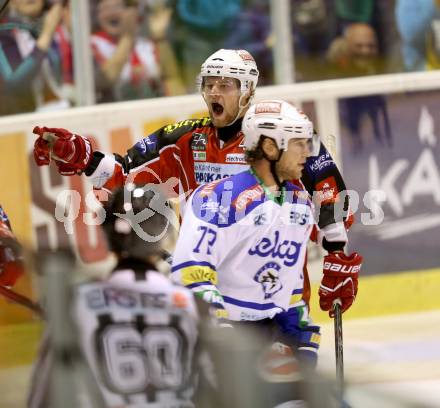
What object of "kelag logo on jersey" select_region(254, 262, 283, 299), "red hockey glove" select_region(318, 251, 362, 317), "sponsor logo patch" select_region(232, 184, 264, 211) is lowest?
"red hockey glove" select_region(318, 251, 362, 317)

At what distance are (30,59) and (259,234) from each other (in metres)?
4.12

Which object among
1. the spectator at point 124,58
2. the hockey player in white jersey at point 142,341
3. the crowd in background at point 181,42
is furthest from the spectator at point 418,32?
the hockey player in white jersey at point 142,341

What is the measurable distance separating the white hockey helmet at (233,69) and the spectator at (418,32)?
3189 millimetres

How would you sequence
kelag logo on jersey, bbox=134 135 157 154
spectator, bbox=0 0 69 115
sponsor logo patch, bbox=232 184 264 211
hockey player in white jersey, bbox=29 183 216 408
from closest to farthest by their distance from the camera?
hockey player in white jersey, bbox=29 183 216 408 → sponsor logo patch, bbox=232 184 264 211 → kelag logo on jersey, bbox=134 135 157 154 → spectator, bbox=0 0 69 115

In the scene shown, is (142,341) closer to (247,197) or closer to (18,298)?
(18,298)

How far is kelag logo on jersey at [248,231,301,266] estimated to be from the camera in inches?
236

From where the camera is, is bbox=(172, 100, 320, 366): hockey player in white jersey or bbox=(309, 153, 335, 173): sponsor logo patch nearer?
bbox=(172, 100, 320, 366): hockey player in white jersey

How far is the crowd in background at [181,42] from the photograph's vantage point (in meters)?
9.67

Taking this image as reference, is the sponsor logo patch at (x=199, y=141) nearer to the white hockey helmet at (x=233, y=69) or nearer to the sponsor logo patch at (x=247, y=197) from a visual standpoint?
the white hockey helmet at (x=233, y=69)

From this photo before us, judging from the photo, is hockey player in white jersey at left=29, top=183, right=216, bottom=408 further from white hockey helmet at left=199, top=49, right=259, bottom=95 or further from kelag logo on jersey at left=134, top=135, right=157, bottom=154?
kelag logo on jersey at left=134, top=135, right=157, bottom=154

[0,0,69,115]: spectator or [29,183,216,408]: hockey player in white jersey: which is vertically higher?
[0,0,69,115]: spectator

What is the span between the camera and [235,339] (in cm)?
393

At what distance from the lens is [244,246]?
596 cm

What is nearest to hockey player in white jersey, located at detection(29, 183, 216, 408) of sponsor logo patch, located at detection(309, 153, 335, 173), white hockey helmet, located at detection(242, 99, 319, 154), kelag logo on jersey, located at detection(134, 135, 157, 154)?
white hockey helmet, located at detection(242, 99, 319, 154)
